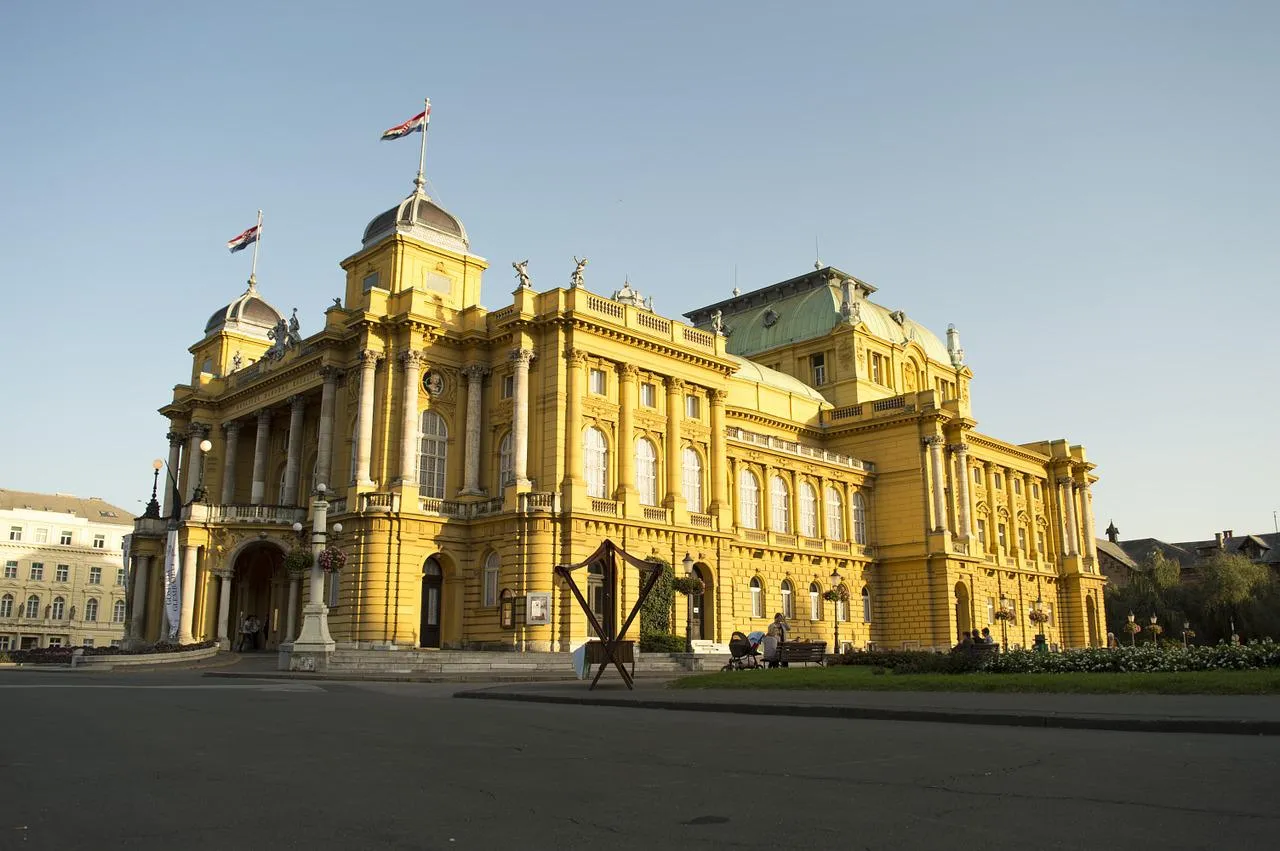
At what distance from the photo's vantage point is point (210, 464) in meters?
59.9

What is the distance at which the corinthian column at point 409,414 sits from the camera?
44.9 meters

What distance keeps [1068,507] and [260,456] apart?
58072 mm

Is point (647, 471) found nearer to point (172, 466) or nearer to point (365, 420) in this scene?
point (365, 420)

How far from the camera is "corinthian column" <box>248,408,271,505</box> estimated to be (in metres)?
54.9

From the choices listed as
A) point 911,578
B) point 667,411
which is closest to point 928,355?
point 911,578

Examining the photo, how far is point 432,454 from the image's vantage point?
47562 mm

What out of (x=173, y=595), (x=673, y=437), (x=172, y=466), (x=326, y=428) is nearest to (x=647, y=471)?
(x=673, y=437)

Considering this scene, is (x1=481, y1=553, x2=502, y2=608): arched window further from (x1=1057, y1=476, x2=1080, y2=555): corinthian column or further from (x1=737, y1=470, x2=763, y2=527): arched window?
(x1=1057, y1=476, x2=1080, y2=555): corinthian column

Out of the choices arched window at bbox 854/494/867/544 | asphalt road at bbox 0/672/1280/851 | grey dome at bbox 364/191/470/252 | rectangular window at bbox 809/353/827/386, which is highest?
grey dome at bbox 364/191/470/252

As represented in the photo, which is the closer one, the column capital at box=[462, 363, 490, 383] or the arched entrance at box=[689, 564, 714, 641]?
the column capital at box=[462, 363, 490, 383]

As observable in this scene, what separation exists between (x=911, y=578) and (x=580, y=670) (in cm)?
4182

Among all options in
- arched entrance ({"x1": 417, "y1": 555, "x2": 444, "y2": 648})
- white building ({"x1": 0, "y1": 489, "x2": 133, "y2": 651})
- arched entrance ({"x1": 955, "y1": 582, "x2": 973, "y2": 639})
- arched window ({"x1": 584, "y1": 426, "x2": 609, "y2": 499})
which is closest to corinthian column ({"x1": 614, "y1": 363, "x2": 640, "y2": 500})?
arched window ({"x1": 584, "y1": 426, "x2": 609, "y2": 499})

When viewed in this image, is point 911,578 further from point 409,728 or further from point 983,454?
point 409,728

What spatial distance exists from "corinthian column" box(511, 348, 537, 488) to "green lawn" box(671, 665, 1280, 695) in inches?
833
